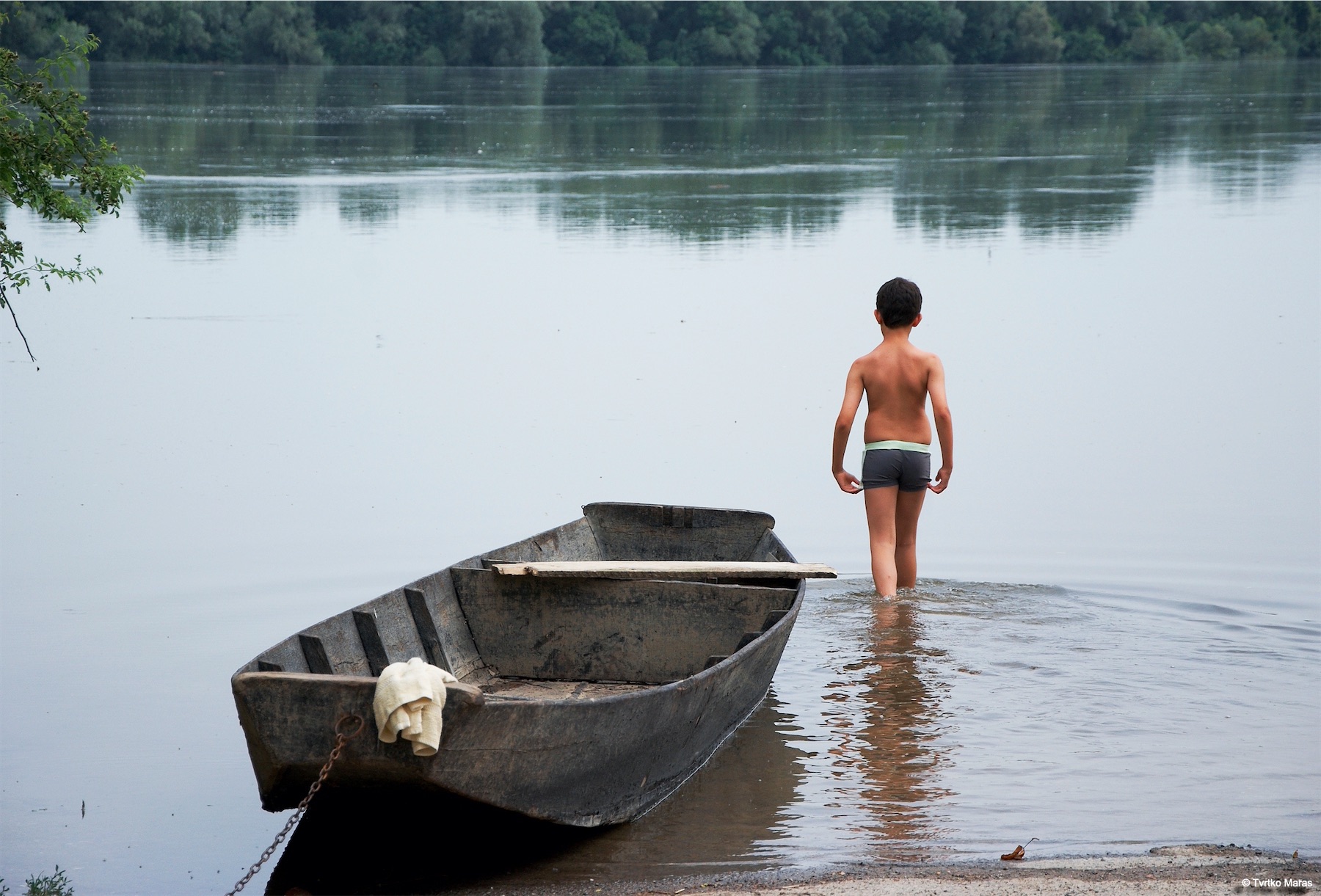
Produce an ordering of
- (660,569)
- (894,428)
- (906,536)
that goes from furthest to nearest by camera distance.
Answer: (906,536) < (894,428) < (660,569)

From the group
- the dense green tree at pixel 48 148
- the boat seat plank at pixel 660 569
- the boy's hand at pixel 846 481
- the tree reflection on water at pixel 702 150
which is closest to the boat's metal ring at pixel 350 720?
the boat seat plank at pixel 660 569

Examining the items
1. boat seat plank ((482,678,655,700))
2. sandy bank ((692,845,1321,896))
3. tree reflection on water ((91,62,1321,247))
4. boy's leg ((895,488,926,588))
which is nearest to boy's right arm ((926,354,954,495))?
boy's leg ((895,488,926,588))

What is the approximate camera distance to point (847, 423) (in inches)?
312

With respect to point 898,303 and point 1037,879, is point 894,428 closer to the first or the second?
point 898,303

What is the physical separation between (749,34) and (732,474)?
7095cm

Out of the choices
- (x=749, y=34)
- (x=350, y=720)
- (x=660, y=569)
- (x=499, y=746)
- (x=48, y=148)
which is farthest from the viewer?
(x=749, y=34)

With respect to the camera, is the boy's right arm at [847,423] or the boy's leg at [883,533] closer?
the boy's right arm at [847,423]

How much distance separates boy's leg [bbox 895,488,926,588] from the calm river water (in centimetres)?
15

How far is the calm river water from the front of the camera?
6.16 m

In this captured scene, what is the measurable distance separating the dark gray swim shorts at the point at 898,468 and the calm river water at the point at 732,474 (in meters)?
0.66

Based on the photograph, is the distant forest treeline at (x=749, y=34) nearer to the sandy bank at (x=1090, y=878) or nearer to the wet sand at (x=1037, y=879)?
the wet sand at (x=1037, y=879)

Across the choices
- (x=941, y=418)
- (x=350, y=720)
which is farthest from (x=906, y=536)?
(x=350, y=720)

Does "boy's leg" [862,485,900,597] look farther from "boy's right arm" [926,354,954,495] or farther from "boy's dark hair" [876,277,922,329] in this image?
"boy's dark hair" [876,277,922,329]

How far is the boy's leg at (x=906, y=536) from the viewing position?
8.27 m
